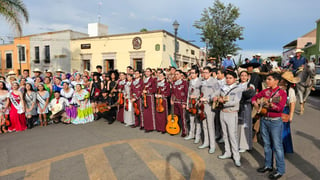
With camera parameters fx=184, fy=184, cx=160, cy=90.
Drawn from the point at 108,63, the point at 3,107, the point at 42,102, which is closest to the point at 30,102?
the point at 42,102

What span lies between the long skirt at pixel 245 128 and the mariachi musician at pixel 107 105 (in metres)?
4.45

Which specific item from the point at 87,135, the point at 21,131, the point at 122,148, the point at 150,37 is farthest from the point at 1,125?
the point at 150,37

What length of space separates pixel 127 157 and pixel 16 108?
15.3ft

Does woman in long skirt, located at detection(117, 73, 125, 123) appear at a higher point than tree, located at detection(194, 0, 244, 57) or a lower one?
lower

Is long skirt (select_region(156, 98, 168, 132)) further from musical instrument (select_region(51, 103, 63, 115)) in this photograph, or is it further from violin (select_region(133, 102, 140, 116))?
musical instrument (select_region(51, 103, 63, 115))

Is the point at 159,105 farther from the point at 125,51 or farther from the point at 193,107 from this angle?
the point at 125,51

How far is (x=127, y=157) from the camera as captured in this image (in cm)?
395

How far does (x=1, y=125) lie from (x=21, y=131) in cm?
62

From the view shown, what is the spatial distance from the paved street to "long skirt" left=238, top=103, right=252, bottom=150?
0.66 feet

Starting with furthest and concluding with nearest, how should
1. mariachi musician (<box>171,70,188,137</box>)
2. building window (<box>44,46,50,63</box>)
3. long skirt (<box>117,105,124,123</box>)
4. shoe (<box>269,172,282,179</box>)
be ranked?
1. building window (<box>44,46,50,63</box>)
2. long skirt (<box>117,105,124,123</box>)
3. mariachi musician (<box>171,70,188,137</box>)
4. shoe (<box>269,172,282,179</box>)

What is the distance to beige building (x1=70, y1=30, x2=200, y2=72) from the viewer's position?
674 inches

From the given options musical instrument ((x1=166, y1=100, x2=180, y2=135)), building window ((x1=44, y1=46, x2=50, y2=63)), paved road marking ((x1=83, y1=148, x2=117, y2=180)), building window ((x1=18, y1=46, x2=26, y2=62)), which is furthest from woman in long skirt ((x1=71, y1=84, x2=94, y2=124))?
building window ((x1=18, y1=46, x2=26, y2=62))

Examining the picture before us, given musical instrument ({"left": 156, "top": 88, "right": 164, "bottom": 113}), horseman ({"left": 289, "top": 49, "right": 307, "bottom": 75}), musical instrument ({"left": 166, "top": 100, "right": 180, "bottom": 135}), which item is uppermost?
horseman ({"left": 289, "top": 49, "right": 307, "bottom": 75})

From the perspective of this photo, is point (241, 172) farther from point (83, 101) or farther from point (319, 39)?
point (319, 39)
